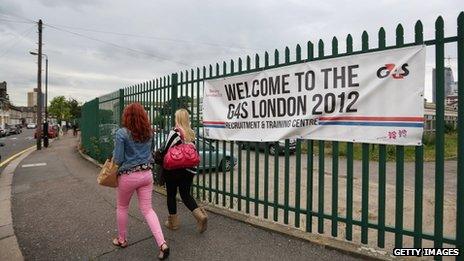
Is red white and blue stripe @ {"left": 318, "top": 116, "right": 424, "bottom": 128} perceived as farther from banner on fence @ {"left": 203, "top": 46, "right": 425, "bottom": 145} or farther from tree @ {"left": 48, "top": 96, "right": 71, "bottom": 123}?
tree @ {"left": 48, "top": 96, "right": 71, "bottom": 123}

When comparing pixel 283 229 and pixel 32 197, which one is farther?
pixel 32 197

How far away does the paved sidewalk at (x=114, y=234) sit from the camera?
3.85 meters

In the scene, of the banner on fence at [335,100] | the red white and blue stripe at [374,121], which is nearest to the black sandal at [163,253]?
the banner on fence at [335,100]

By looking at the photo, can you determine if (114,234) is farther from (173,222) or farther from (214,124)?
(214,124)

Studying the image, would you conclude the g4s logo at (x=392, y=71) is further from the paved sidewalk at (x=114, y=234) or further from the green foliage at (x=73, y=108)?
the green foliage at (x=73, y=108)

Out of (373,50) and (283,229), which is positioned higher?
(373,50)

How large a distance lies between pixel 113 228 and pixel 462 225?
3.97 meters

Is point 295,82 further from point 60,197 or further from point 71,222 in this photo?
point 60,197

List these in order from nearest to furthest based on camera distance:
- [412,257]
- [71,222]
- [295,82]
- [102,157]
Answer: [412,257] → [295,82] → [71,222] → [102,157]

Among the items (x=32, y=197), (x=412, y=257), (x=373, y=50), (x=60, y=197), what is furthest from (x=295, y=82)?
(x=32, y=197)

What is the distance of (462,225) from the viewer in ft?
10.5

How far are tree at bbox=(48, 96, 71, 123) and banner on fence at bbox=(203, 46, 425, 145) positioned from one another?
71282mm

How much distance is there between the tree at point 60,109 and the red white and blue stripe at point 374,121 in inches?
2857

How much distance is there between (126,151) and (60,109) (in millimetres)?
76297
